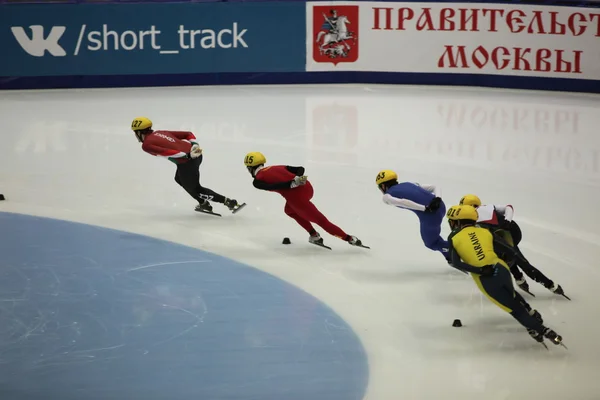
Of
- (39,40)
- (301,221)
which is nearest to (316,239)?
(301,221)

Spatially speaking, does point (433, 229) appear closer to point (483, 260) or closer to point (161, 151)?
point (483, 260)

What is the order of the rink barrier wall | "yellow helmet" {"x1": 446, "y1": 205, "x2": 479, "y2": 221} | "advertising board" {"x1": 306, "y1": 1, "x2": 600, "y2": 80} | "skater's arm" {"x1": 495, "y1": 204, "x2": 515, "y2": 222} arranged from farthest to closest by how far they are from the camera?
the rink barrier wall < "advertising board" {"x1": 306, "y1": 1, "x2": 600, "y2": 80} < "skater's arm" {"x1": 495, "y1": 204, "x2": 515, "y2": 222} < "yellow helmet" {"x1": 446, "y1": 205, "x2": 479, "y2": 221}

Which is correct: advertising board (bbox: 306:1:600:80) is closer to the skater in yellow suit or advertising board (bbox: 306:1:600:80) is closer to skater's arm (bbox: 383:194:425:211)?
skater's arm (bbox: 383:194:425:211)

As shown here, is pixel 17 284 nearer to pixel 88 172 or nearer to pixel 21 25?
pixel 88 172

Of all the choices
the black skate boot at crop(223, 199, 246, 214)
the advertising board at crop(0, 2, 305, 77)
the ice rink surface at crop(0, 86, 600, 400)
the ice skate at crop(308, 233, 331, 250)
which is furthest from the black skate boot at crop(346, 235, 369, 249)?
the advertising board at crop(0, 2, 305, 77)

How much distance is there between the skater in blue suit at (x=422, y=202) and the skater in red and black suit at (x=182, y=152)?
231cm

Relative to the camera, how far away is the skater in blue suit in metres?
7.99

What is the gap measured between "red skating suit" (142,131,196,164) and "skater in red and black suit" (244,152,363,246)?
1.09 m

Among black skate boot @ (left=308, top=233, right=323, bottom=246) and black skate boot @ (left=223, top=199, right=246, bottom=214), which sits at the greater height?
black skate boot @ (left=223, top=199, right=246, bottom=214)

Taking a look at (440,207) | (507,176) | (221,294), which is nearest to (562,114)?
(507,176)

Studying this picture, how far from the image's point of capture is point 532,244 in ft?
29.5

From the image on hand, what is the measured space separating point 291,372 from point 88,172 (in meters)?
6.25

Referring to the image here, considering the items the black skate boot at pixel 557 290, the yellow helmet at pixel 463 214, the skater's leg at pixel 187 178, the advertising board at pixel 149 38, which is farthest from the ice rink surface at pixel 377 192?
the yellow helmet at pixel 463 214

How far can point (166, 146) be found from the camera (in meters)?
9.71
